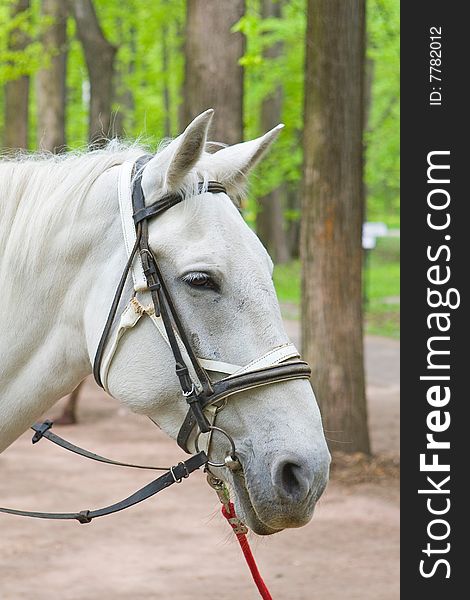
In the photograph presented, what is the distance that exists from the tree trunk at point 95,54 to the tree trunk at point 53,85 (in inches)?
96.0

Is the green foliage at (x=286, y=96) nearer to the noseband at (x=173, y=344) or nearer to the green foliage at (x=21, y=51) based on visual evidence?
the green foliage at (x=21, y=51)

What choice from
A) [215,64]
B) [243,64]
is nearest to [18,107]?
[215,64]

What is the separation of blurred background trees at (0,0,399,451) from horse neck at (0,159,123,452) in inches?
22.5

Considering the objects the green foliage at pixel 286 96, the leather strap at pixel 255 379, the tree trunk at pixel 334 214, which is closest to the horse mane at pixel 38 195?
the leather strap at pixel 255 379

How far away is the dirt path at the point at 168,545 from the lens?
6.61 metres

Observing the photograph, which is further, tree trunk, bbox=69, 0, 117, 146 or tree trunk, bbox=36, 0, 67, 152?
tree trunk, bbox=36, 0, 67, 152

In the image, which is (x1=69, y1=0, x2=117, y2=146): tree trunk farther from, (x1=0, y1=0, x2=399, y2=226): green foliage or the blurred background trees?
(x1=0, y1=0, x2=399, y2=226): green foliage

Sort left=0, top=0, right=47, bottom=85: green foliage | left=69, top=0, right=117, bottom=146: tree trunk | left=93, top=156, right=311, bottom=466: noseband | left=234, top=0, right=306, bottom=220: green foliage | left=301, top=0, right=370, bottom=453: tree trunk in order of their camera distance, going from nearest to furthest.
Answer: left=93, top=156, right=311, bottom=466: noseband → left=301, top=0, right=370, bottom=453: tree trunk → left=69, top=0, right=117, bottom=146: tree trunk → left=0, top=0, right=47, bottom=85: green foliage → left=234, top=0, right=306, bottom=220: green foliage

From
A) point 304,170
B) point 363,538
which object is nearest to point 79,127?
point 304,170

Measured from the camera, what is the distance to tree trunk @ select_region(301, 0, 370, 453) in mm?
8758

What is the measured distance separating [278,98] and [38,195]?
80.8 feet

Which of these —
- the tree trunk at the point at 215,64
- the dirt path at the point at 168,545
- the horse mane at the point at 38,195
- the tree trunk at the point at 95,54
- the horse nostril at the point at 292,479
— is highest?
the tree trunk at the point at 95,54

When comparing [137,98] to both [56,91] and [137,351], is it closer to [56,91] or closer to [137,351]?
[56,91]

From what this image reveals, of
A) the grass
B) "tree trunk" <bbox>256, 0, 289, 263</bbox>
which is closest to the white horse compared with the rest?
the grass
